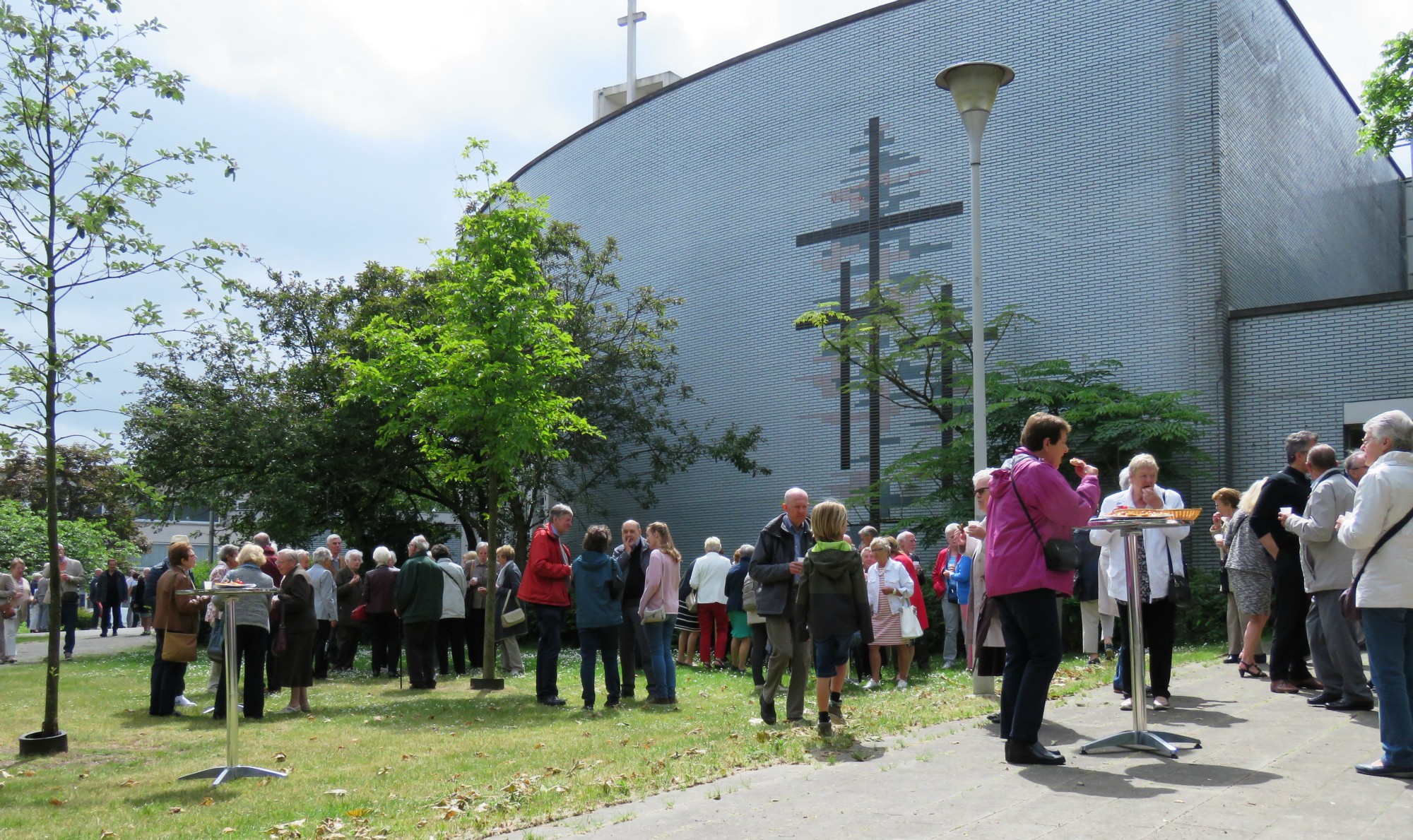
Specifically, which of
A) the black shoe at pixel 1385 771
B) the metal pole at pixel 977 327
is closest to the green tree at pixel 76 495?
the metal pole at pixel 977 327

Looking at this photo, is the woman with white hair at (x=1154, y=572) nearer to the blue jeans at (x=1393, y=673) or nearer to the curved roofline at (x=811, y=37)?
the blue jeans at (x=1393, y=673)

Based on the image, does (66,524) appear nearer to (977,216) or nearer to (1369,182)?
(977,216)

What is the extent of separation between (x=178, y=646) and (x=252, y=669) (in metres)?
0.94

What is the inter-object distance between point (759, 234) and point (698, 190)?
86.2 inches

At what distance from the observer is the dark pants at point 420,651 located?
13.7m

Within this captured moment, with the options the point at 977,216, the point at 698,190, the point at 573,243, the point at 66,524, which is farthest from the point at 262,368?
the point at 977,216

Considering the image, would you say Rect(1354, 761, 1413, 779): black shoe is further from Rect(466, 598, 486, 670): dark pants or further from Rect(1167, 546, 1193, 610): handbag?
Rect(466, 598, 486, 670): dark pants

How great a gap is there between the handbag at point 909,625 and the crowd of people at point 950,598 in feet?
0.06

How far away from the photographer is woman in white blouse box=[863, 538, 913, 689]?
12.6 m

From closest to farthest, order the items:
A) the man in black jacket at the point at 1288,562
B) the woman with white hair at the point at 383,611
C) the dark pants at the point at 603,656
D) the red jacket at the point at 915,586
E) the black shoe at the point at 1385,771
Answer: the black shoe at the point at 1385,771 → the man in black jacket at the point at 1288,562 → the dark pants at the point at 603,656 → the red jacket at the point at 915,586 → the woman with white hair at the point at 383,611

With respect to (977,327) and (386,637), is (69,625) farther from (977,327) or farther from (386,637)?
(977,327)

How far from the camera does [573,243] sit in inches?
978

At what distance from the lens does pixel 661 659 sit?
11.4m

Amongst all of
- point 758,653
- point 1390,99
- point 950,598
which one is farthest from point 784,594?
point 1390,99
